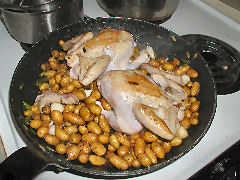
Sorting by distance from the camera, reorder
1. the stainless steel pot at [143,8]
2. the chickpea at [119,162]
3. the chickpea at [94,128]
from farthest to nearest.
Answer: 1. the stainless steel pot at [143,8]
2. the chickpea at [94,128]
3. the chickpea at [119,162]

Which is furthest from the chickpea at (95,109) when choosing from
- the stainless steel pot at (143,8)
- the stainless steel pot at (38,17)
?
the stainless steel pot at (143,8)

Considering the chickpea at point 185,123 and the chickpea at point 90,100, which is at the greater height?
the chickpea at point 90,100

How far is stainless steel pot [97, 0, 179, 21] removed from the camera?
169cm

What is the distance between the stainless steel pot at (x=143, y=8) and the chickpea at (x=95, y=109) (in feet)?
2.53

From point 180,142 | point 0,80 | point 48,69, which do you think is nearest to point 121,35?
point 48,69

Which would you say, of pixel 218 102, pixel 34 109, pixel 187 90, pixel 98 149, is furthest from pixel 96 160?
pixel 218 102

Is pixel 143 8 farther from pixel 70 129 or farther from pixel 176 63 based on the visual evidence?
pixel 70 129

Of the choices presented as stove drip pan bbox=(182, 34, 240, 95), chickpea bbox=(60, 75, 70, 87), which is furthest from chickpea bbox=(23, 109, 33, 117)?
stove drip pan bbox=(182, 34, 240, 95)

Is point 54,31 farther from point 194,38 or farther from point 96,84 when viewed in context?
point 194,38

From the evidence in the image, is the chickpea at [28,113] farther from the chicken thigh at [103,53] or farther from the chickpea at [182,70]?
the chickpea at [182,70]

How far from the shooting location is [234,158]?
3.90 ft

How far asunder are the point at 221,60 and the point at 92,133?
2.99 ft

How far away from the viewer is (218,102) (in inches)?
56.9

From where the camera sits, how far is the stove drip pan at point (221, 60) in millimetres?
1485
